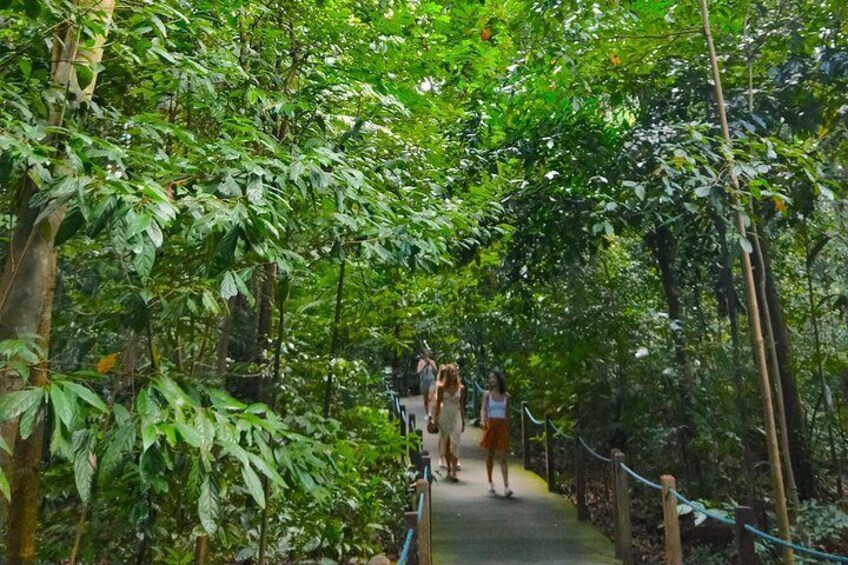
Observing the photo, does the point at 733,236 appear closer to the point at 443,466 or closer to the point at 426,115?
the point at 426,115

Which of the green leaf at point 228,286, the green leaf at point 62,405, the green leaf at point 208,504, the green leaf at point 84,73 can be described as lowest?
the green leaf at point 208,504

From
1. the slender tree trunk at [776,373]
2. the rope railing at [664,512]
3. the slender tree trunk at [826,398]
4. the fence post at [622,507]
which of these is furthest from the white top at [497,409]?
the slender tree trunk at [826,398]

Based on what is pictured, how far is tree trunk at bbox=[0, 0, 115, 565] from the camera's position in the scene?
6.85 ft

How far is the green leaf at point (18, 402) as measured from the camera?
5.04 ft

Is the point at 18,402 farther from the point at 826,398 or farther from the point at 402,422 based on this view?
the point at 402,422

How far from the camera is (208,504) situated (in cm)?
184

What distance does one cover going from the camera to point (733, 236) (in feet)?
12.3

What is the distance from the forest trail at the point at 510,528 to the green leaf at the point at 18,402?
497cm

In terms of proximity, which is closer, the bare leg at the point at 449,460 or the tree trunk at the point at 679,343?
the tree trunk at the point at 679,343

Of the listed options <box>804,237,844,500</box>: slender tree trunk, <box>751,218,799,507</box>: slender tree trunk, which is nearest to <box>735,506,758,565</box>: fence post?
<box>751,218,799,507</box>: slender tree trunk

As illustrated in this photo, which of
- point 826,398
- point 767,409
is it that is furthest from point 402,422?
point 767,409

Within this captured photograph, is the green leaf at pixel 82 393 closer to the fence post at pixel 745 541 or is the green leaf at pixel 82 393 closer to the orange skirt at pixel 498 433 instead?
the fence post at pixel 745 541

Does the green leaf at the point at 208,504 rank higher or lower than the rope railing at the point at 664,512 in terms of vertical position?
higher

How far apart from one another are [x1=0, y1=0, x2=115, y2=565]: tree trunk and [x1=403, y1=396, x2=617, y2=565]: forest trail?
Result: 416 cm
